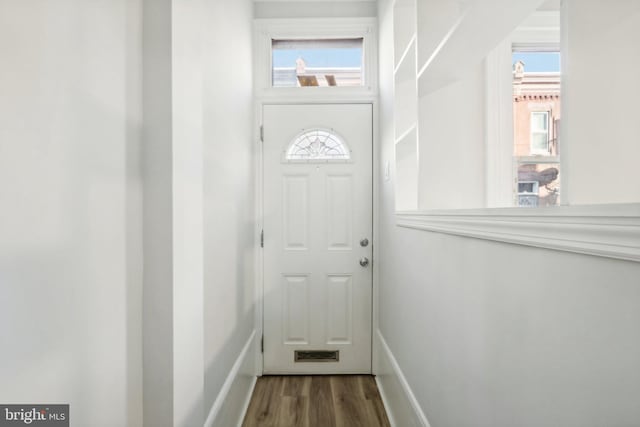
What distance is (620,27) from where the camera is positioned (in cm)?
49

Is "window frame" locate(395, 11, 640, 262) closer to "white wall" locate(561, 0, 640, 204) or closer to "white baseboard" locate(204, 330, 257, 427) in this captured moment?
"white wall" locate(561, 0, 640, 204)

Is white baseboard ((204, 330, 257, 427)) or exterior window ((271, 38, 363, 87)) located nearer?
white baseboard ((204, 330, 257, 427))

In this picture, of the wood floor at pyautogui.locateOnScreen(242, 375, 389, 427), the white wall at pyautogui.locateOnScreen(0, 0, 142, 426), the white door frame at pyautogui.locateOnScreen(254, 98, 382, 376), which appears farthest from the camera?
the white door frame at pyautogui.locateOnScreen(254, 98, 382, 376)

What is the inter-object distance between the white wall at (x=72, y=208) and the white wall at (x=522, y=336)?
94 cm

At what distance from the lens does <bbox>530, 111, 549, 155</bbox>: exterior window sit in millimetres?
1587

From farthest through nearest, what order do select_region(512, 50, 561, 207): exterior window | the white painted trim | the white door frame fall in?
the white door frame
select_region(512, 50, 561, 207): exterior window
the white painted trim

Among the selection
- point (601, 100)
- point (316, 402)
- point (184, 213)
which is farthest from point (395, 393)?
point (601, 100)

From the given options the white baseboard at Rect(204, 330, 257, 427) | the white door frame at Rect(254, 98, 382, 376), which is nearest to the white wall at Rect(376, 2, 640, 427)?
the white baseboard at Rect(204, 330, 257, 427)

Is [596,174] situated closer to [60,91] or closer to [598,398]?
[598,398]

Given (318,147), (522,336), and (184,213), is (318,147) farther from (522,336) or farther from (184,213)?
(522,336)

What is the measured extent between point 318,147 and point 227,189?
1.05m

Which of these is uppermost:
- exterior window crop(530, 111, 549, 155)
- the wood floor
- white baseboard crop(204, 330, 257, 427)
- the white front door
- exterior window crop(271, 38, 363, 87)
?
exterior window crop(271, 38, 363, 87)

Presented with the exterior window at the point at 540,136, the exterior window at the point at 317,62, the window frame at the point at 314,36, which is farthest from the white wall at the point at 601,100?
the exterior window at the point at 317,62

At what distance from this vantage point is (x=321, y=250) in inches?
102
